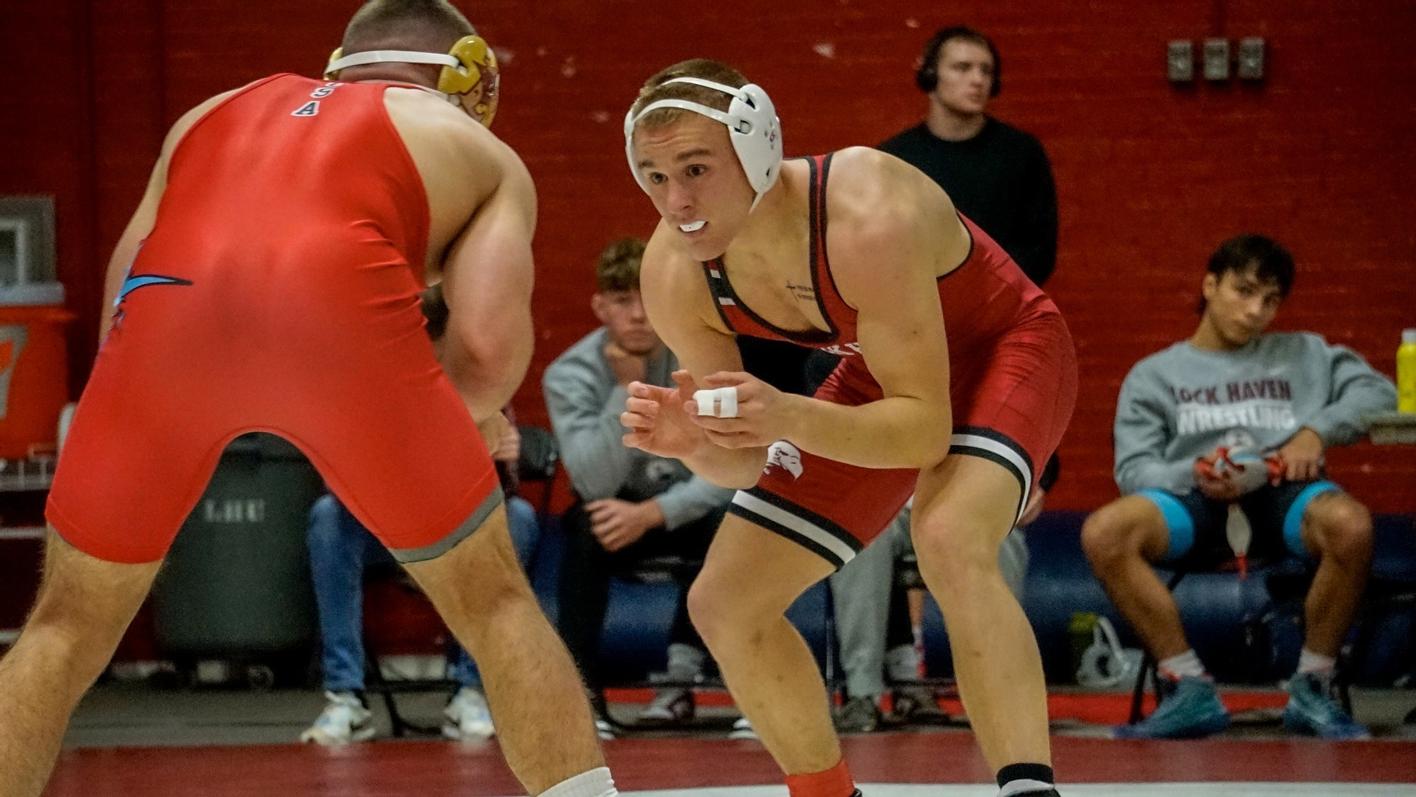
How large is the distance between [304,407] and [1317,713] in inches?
140

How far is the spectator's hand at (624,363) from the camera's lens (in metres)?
5.89

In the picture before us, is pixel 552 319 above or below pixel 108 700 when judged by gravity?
above

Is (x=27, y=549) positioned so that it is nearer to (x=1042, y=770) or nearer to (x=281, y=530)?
(x=281, y=530)

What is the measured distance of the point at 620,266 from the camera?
5.82 metres

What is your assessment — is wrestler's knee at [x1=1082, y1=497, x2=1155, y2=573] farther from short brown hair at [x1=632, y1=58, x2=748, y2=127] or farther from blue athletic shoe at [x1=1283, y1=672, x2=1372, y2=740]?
short brown hair at [x1=632, y1=58, x2=748, y2=127]

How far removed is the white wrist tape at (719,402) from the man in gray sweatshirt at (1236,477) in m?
2.87

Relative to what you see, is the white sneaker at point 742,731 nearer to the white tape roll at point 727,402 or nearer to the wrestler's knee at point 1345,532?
the wrestler's knee at point 1345,532

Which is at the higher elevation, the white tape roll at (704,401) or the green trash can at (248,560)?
the white tape roll at (704,401)

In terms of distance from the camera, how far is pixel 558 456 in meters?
6.17

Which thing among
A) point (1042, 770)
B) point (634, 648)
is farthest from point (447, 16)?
point (634, 648)

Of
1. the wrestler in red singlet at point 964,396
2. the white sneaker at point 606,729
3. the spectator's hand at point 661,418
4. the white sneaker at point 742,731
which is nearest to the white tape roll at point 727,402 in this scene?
the spectator's hand at point 661,418

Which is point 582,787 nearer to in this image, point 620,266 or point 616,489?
point 616,489

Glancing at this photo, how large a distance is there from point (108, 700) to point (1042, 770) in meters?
4.69

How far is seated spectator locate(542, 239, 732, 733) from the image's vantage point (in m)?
5.74
